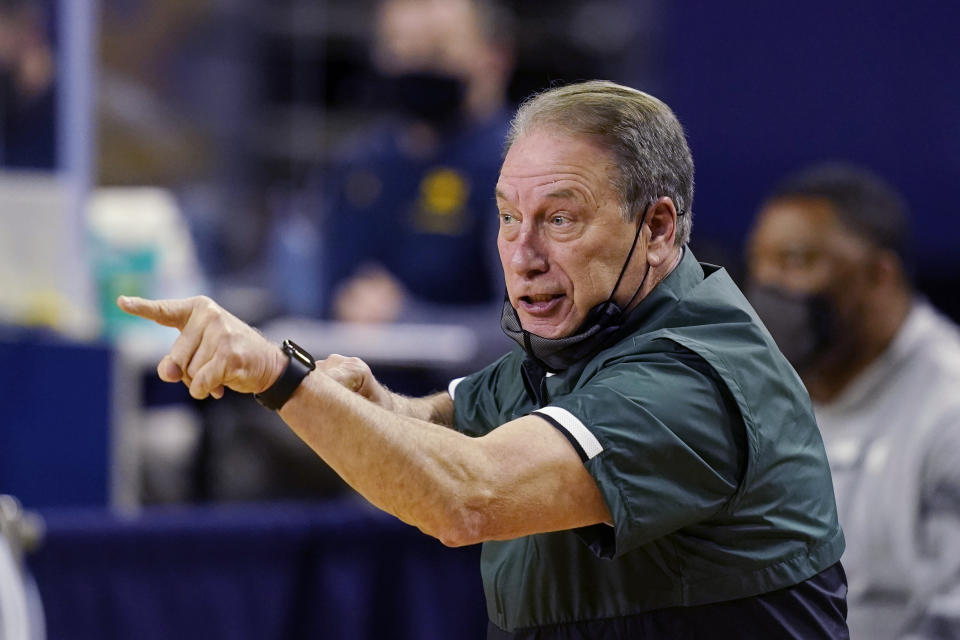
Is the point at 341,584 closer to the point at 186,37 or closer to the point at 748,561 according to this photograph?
the point at 748,561

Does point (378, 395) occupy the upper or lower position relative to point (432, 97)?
lower

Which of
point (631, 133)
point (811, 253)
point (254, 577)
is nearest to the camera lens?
point (631, 133)

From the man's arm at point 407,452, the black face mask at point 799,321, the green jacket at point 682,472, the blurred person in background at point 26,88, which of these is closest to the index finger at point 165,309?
the man's arm at point 407,452

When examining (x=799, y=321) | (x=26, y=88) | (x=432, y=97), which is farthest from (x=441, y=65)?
(x=799, y=321)

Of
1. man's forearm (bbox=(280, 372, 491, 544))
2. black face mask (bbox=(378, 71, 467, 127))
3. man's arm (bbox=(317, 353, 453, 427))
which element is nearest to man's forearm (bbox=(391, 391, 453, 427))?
man's arm (bbox=(317, 353, 453, 427))

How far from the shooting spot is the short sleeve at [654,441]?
1.83m

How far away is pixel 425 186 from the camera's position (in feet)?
17.1

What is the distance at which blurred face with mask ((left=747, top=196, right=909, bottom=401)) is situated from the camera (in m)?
3.46

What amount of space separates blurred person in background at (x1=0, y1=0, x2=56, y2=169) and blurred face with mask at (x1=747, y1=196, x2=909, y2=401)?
2817mm

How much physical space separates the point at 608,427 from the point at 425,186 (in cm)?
347

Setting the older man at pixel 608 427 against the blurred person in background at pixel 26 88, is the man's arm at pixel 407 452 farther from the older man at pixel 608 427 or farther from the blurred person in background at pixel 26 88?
the blurred person in background at pixel 26 88

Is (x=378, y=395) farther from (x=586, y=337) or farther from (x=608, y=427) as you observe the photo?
(x=608, y=427)

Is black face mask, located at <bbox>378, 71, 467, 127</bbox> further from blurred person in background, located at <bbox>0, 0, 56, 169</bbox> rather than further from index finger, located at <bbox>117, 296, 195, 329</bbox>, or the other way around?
index finger, located at <bbox>117, 296, 195, 329</bbox>

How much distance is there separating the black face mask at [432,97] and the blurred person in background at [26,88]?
4.22ft
